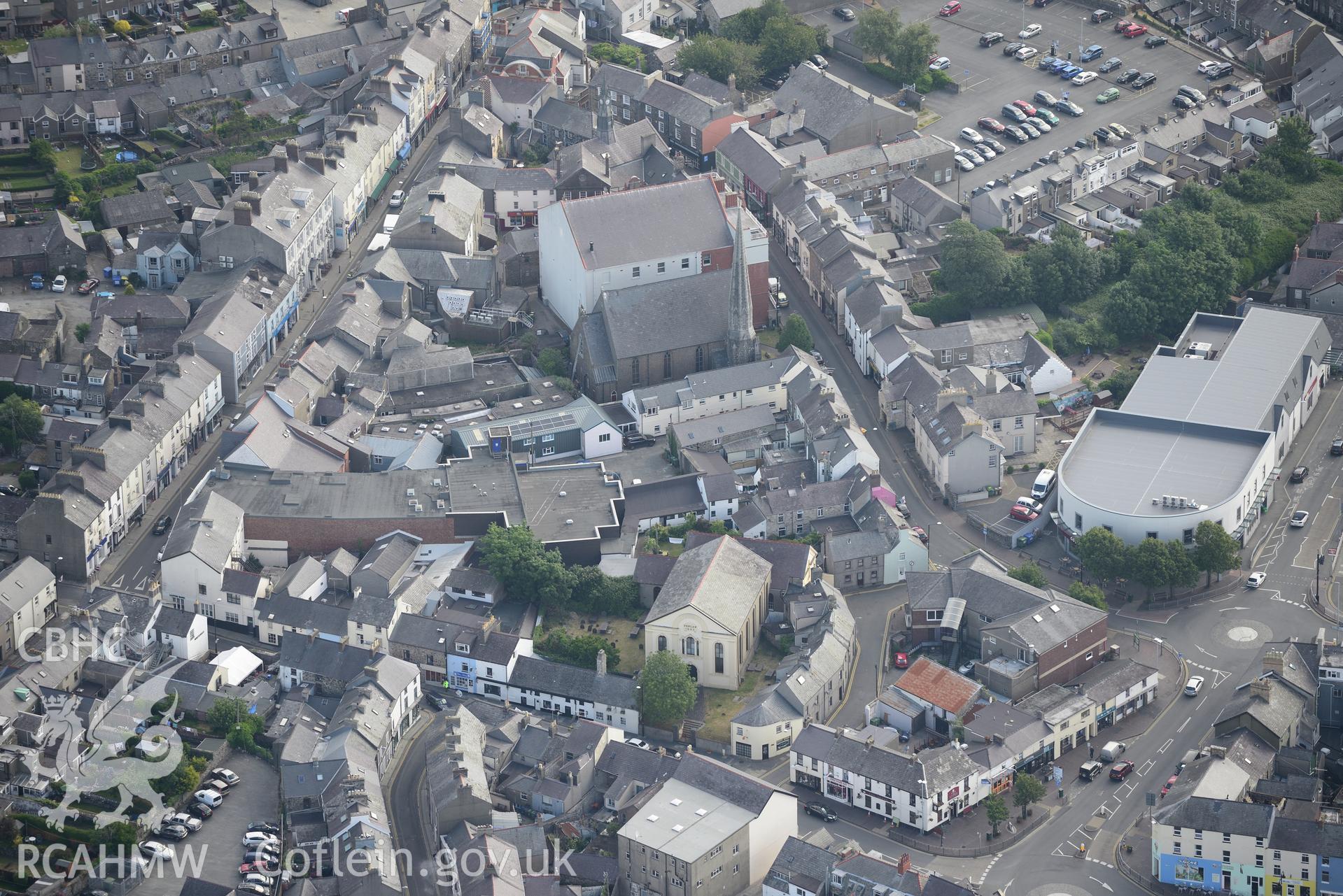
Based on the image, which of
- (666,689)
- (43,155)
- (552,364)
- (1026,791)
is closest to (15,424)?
(552,364)

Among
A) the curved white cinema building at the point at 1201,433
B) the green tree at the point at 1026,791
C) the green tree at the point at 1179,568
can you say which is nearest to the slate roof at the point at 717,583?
the green tree at the point at 1026,791

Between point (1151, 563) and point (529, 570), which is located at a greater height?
point (1151, 563)

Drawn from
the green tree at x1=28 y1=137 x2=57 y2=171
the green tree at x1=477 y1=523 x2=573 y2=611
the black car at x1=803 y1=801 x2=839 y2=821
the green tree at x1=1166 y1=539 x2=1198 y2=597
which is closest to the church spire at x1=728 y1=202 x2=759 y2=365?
the green tree at x1=477 y1=523 x2=573 y2=611

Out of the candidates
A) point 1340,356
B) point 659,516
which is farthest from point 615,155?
point 1340,356

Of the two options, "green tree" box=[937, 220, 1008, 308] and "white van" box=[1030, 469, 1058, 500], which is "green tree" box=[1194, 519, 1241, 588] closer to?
"white van" box=[1030, 469, 1058, 500]

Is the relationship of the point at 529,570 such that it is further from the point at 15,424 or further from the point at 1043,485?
the point at 15,424
